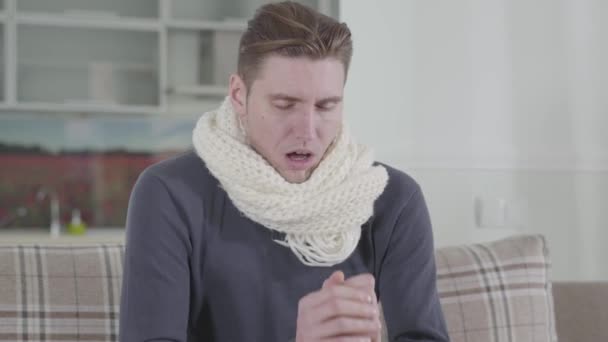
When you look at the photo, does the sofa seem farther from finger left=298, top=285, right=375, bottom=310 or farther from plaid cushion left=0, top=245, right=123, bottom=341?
finger left=298, top=285, right=375, bottom=310

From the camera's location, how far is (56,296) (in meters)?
1.33

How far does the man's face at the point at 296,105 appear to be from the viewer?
1096 mm

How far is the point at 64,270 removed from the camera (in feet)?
4.41

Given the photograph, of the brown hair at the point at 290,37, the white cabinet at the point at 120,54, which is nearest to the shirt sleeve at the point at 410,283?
the brown hair at the point at 290,37

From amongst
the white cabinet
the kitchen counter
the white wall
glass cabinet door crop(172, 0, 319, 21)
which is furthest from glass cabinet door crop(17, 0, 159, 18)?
the white wall

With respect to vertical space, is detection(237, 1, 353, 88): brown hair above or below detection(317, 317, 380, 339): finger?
above

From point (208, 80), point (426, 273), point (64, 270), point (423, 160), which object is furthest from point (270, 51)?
point (208, 80)

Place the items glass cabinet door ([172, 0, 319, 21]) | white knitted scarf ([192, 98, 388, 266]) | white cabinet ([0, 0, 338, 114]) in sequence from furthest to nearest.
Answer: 1. glass cabinet door ([172, 0, 319, 21])
2. white cabinet ([0, 0, 338, 114])
3. white knitted scarf ([192, 98, 388, 266])

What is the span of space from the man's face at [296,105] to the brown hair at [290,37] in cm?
1

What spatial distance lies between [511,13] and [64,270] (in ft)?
5.23

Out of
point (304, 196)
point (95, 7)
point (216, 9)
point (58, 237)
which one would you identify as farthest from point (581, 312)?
point (95, 7)

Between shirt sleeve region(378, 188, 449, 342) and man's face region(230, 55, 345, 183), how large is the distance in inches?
8.7

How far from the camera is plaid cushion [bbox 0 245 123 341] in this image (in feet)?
4.27

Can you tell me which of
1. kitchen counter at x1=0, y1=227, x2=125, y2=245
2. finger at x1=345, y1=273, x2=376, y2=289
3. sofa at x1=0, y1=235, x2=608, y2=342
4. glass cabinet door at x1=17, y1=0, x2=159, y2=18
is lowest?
kitchen counter at x1=0, y1=227, x2=125, y2=245
